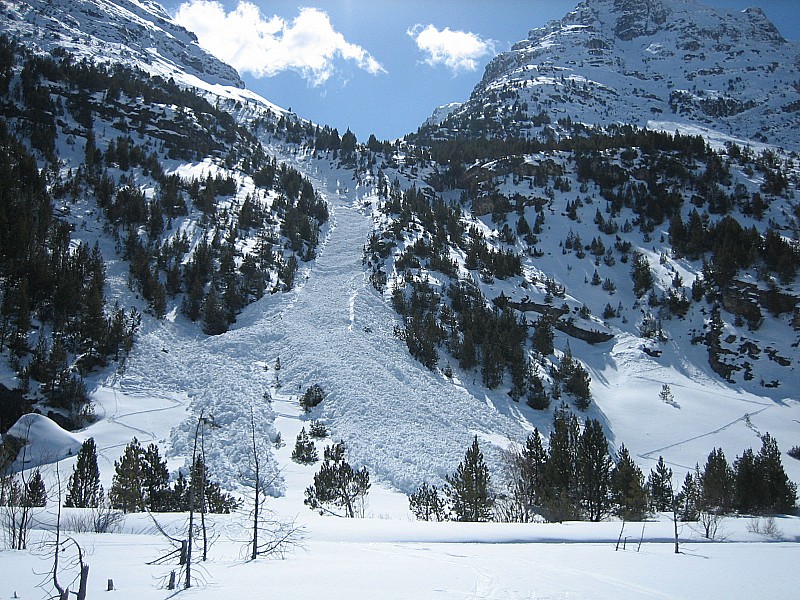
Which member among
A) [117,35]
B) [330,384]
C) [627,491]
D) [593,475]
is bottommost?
[627,491]

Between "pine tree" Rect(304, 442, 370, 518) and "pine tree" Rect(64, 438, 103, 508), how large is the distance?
21.3ft

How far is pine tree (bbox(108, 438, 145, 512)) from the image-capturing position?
12367 millimetres

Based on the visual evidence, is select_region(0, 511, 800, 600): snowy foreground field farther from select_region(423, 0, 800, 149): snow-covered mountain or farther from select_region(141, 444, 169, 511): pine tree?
A: select_region(423, 0, 800, 149): snow-covered mountain

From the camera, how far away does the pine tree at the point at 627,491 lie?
1501cm

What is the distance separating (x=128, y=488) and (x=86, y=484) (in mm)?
1824

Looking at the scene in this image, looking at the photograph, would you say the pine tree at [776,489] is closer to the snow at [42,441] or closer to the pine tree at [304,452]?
the pine tree at [304,452]

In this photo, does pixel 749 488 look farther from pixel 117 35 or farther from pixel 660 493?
pixel 117 35

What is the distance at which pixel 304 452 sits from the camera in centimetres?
1883

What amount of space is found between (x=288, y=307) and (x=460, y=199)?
1462 inches

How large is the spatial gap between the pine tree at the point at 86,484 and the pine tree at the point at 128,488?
22.2 inches

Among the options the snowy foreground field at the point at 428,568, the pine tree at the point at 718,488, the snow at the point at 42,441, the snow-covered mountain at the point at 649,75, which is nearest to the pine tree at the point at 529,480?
the pine tree at the point at 718,488

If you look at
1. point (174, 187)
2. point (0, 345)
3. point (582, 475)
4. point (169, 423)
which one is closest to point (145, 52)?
point (174, 187)

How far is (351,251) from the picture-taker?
47.4 metres

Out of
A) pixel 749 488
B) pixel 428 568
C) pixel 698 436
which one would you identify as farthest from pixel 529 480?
pixel 698 436
